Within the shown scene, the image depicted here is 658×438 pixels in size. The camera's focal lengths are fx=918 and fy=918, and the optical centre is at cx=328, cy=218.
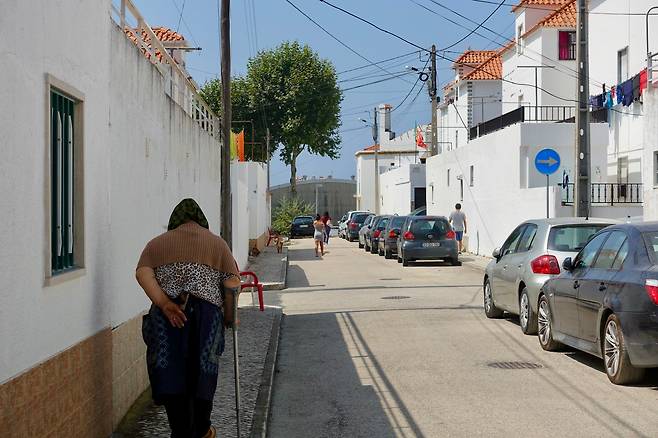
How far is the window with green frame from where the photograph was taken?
559 centimetres

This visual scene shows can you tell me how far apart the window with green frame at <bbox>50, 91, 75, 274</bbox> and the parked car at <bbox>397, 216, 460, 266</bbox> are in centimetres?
2250

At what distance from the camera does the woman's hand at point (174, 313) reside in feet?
19.0

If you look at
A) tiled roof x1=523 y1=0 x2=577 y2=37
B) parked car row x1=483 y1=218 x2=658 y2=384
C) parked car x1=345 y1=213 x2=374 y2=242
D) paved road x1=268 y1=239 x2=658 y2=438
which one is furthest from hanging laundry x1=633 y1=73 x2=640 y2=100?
parked car x1=345 y1=213 x2=374 y2=242

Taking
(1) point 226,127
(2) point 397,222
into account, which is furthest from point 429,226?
(1) point 226,127

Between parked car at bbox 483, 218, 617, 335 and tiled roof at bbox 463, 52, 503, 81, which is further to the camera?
tiled roof at bbox 463, 52, 503, 81

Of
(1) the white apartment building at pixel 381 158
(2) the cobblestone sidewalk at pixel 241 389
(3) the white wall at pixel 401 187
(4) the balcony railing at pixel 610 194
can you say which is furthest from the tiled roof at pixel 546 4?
(1) the white apartment building at pixel 381 158

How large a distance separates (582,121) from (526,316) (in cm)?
846

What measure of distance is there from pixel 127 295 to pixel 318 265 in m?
22.4

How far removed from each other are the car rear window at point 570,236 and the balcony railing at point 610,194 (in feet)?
40.0

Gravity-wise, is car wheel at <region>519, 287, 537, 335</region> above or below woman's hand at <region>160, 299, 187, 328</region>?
below

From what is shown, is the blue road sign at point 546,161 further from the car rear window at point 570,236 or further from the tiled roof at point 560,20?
the tiled roof at point 560,20

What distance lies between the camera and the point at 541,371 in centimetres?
1004

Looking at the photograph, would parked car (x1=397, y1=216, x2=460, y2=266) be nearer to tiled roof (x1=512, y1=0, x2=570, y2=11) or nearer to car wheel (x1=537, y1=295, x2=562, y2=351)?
car wheel (x1=537, y1=295, x2=562, y2=351)

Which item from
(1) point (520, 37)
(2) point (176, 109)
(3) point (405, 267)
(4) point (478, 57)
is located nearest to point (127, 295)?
(2) point (176, 109)
